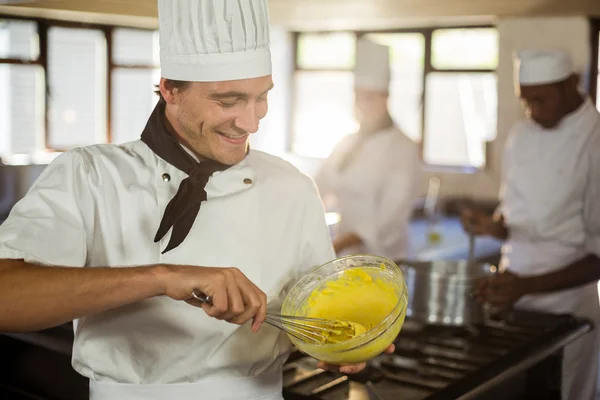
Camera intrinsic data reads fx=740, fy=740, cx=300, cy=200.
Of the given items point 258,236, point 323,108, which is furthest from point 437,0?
point 323,108

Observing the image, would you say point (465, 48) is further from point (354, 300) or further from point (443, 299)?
point (354, 300)

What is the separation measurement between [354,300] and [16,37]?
19.3 ft

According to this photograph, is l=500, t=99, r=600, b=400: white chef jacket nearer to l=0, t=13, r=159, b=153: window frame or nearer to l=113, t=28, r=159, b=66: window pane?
l=0, t=13, r=159, b=153: window frame

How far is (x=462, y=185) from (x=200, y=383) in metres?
5.66

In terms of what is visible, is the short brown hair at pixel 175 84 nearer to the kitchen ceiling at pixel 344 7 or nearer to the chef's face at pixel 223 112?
the chef's face at pixel 223 112

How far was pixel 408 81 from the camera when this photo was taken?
7.35 m

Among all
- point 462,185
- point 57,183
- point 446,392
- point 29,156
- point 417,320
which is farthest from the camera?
point 462,185

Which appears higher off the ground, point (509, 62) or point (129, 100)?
point (509, 62)

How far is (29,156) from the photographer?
6.27 metres

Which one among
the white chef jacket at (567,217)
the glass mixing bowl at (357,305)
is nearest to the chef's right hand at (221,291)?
the glass mixing bowl at (357,305)

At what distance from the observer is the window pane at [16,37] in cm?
641

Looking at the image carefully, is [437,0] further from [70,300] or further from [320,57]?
[320,57]

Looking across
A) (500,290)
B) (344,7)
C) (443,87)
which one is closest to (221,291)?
(500,290)

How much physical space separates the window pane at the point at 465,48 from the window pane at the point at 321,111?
40.5 inches
